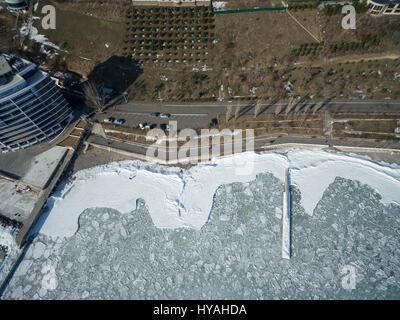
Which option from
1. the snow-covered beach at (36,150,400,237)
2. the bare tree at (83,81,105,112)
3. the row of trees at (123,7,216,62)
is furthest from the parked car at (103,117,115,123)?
the row of trees at (123,7,216,62)

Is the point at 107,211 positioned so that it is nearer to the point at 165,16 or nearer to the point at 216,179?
the point at 216,179

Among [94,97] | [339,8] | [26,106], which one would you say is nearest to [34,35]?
[94,97]

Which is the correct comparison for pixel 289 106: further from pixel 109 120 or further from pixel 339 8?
pixel 109 120

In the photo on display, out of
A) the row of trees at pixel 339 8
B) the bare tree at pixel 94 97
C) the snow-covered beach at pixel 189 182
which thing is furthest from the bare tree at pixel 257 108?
the bare tree at pixel 94 97

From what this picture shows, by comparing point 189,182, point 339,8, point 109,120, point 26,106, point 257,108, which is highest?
point 339,8

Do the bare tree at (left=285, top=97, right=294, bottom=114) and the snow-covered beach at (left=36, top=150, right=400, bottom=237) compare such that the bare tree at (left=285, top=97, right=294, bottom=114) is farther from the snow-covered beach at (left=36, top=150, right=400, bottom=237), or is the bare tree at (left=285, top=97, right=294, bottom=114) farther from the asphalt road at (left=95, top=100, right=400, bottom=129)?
the snow-covered beach at (left=36, top=150, right=400, bottom=237)

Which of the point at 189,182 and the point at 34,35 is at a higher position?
the point at 34,35
